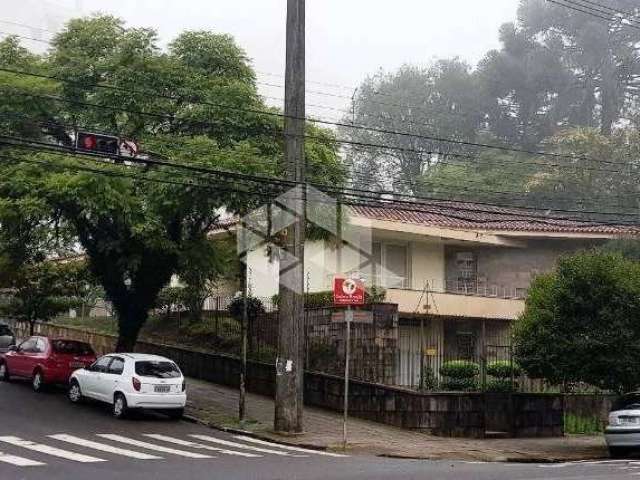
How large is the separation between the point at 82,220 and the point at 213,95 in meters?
4.63

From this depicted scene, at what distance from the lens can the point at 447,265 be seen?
1357 inches

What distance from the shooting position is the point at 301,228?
19.9 m

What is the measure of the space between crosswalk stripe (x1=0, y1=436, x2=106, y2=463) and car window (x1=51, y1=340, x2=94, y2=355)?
24.2 feet

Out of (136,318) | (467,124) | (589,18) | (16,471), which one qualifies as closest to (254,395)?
(136,318)

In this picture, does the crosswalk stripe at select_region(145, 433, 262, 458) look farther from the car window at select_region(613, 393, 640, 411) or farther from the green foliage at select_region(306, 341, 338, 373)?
the car window at select_region(613, 393, 640, 411)

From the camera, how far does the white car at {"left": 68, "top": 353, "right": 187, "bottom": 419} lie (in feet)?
65.1

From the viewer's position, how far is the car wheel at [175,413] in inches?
808

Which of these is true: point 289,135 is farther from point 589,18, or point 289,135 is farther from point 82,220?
point 589,18

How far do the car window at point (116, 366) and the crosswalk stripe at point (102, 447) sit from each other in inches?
128

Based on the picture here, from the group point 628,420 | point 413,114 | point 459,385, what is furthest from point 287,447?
point 413,114

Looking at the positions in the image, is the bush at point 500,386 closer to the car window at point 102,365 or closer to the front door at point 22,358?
the car window at point 102,365

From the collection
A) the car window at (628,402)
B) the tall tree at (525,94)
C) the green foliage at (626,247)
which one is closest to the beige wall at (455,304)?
the green foliage at (626,247)

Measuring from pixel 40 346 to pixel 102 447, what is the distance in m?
9.02

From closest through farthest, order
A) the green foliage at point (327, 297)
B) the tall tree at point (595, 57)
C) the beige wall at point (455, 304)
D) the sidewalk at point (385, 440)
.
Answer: the sidewalk at point (385, 440), the green foliage at point (327, 297), the beige wall at point (455, 304), the tall tree at point (595, 57)
